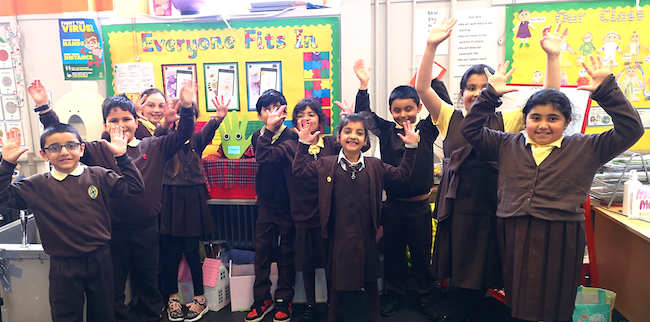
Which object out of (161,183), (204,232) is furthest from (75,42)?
(204,232)

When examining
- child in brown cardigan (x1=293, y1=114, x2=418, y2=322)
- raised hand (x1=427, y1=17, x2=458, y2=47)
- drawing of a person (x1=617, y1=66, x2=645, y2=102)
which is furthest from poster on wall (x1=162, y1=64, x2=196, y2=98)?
drawing of a person (x1=617, y1=66, x2=645, y2=102)

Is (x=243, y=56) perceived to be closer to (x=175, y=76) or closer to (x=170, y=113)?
(x=175, y=76)

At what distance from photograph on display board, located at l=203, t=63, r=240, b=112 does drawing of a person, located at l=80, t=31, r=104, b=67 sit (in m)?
0.77

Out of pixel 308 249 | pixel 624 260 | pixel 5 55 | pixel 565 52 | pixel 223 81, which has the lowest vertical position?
pixel 624 260

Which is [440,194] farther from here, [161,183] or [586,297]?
[161,183]

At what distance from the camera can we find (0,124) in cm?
296

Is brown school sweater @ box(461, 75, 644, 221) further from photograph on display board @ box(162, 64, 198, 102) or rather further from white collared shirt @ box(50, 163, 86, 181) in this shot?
photograph on display board @ box(162, 64, 198, 102)

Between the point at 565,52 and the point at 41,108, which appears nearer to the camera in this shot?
the point at 41,108

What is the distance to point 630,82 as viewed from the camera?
2.52 m

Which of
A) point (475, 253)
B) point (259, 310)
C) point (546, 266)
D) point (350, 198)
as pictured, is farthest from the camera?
point (259, 310)

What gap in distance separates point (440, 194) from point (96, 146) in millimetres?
1728

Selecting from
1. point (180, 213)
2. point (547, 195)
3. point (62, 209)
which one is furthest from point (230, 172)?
point (547, 195)

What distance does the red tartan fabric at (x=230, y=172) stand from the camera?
8.06 ft

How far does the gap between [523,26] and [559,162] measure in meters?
1.48
